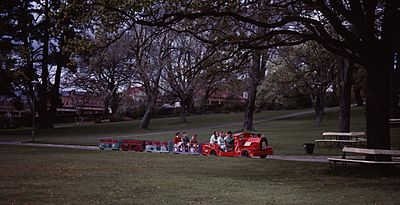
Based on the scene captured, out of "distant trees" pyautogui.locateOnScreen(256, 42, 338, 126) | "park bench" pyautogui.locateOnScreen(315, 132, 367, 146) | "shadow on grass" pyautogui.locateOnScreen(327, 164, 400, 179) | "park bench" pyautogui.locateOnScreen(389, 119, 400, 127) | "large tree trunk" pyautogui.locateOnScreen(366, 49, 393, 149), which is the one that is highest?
"distant trees" pyautogui.locateOnScreen(256, 42, 338, 126)

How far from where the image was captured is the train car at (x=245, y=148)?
22.8m

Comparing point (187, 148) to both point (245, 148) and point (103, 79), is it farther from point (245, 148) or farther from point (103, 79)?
point (103, 79)

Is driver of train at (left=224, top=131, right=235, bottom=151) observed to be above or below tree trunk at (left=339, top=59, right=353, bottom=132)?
below

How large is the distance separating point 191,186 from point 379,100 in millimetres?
7380

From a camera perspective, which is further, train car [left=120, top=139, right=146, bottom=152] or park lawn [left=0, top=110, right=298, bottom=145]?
park lawn [left=0, top=110, right=298, bottom=145]

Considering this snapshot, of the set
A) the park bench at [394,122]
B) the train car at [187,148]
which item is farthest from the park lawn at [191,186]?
the park bench at [394,122]

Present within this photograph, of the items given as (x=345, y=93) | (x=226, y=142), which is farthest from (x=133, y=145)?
(x=345, y=93)

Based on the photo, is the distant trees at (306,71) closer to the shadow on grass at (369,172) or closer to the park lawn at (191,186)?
the shadow on grass at (369,172)

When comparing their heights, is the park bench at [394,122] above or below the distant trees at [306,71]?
below

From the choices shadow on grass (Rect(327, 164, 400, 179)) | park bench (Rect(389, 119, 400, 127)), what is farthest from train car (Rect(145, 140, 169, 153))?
park bench (Rect(389, 119, 400, 127))

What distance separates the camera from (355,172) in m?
14.9

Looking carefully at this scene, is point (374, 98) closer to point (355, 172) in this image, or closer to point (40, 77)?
point (355, 172)

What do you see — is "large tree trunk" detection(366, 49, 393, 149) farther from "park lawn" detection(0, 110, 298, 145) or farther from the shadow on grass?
"park lawn" detection(0, 110, 298, 145)

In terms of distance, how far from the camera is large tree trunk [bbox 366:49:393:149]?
15.1m
